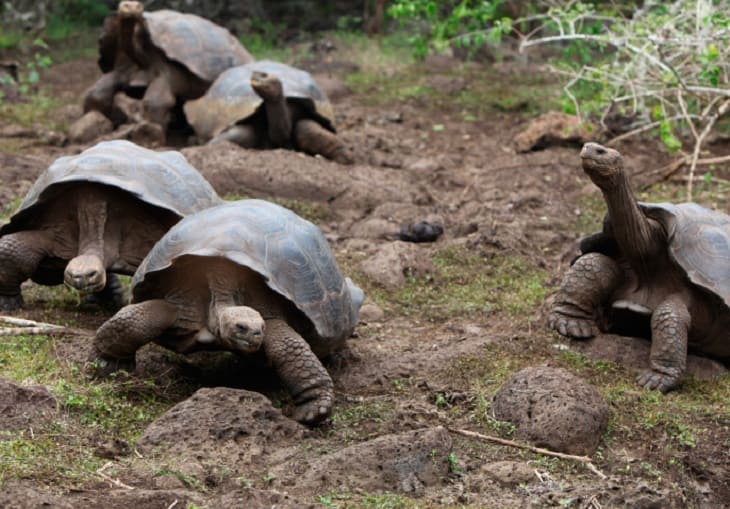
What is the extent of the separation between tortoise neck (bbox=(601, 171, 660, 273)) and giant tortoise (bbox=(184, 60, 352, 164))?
143 inches

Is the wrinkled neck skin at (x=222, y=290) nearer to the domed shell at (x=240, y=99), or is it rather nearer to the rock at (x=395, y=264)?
the rock at (x=395, y=264)

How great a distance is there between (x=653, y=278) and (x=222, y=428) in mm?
2068

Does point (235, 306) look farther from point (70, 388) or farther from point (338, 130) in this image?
point (338, 130)

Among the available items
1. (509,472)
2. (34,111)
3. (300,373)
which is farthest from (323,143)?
(509,472)

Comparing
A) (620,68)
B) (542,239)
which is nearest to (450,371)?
(542,239)

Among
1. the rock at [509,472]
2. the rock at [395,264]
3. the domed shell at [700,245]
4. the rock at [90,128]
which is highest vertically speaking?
the domed shell at [700,245]

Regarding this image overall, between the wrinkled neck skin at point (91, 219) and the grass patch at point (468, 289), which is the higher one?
the wrinkled neck skin at point (91, 219)

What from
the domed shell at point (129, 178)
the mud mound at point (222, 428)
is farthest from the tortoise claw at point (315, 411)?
the domed shell at point (129, 178)

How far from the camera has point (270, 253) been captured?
3834 millimetres

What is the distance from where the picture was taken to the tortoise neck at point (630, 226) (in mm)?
4383

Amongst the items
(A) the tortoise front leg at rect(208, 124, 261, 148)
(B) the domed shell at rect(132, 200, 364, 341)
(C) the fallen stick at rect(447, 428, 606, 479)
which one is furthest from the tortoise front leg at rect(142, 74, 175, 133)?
(C) the fallen stick at rect(447, 428, 606, 479)

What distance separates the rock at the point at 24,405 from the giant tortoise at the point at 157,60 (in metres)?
5.29

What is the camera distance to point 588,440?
3.59 meters

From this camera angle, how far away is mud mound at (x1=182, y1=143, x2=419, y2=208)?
22.9 feet
